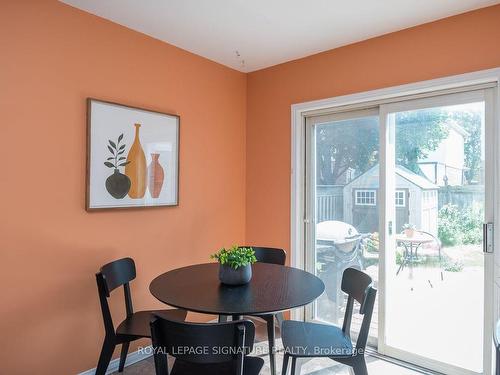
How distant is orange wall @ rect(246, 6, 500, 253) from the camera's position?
2211 millimetres

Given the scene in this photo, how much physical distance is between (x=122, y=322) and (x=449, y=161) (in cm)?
255

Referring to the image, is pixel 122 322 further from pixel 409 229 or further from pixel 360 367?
pixel 409 229

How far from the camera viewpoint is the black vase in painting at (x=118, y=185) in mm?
2350

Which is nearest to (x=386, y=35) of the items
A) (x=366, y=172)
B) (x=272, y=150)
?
(x=366, y=172)

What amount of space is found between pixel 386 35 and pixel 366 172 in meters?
1.09

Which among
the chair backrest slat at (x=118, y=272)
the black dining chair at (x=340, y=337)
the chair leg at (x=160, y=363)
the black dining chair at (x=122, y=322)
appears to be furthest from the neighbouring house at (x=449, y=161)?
the chair backrest slat at (x=118, y=272)

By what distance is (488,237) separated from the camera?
2.21 meters

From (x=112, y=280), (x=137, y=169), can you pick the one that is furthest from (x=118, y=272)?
(x=137, y=169)

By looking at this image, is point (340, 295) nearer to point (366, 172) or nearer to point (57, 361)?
point (366, 172)

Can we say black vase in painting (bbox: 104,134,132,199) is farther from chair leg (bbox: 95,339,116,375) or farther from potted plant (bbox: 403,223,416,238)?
potted plant (bbox: 403,223,416,238)

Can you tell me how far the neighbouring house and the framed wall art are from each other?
202 centimetres

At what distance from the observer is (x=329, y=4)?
2154 mm

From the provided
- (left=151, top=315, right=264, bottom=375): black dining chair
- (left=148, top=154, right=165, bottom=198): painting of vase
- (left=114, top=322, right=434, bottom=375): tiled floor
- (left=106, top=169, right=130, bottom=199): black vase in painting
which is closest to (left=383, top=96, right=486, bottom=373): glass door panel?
(left=114, top=322, right=434, bottom=375): tiled floor

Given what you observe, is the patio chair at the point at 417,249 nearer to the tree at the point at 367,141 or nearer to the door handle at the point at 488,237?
the door handle at the point at 488,237
